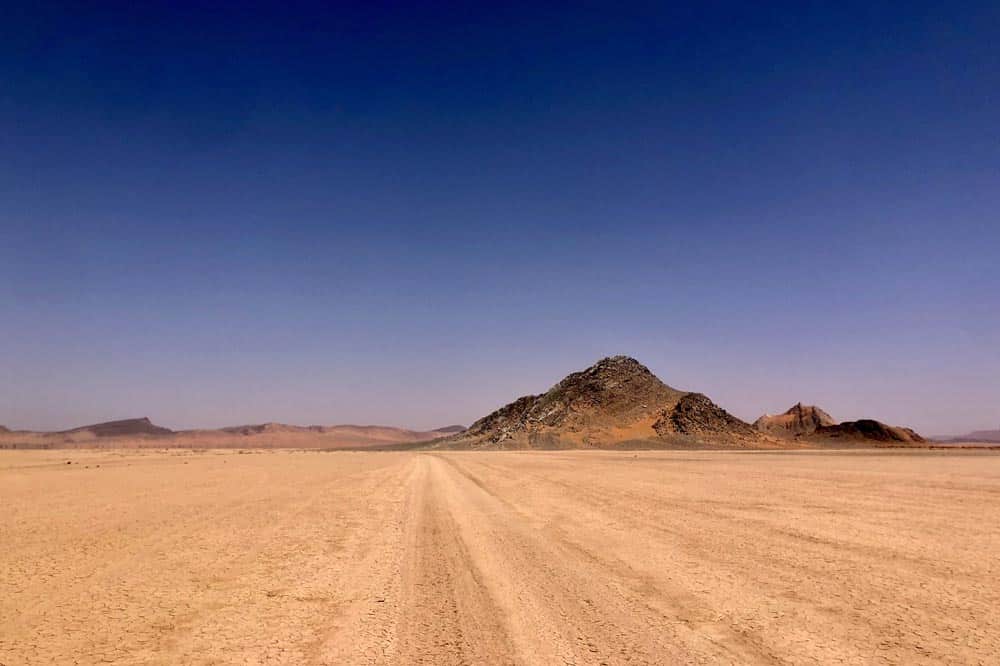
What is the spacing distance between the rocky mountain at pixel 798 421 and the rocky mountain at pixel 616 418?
48753 millimetres

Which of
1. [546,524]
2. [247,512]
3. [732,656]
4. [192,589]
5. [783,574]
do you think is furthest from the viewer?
[247,512]

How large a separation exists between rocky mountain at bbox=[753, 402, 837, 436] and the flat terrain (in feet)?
508

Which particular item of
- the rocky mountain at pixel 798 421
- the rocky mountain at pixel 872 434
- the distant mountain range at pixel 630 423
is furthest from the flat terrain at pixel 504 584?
the rocky mountain at pixel 798 421

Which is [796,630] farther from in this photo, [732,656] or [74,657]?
[74,657]

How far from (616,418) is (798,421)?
7265cm

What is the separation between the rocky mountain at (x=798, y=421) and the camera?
522ft

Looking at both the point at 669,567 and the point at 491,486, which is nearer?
the point at 669,567

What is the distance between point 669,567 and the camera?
9.85 m

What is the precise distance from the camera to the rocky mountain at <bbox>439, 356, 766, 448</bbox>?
351 feet

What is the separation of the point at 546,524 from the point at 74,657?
10433 millimetres

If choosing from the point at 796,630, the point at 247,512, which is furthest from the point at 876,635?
the point at 247,512

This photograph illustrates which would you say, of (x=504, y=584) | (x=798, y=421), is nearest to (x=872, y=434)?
(x=798, y=421)

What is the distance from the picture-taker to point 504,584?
871cm

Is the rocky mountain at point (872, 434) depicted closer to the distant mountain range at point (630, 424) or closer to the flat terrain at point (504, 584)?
the distant mountain range at point (630, 424)
